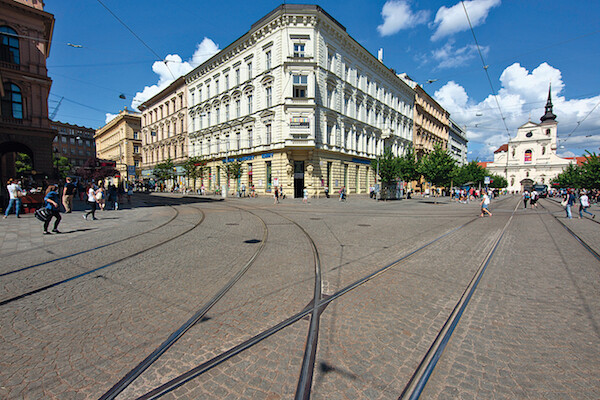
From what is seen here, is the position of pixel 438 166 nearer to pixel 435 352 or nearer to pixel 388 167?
pixel 388 167

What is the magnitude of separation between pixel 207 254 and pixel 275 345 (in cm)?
383

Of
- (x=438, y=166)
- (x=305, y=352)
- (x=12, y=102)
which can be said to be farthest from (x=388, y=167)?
(x=12, y=102)

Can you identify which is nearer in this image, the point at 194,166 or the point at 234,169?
the point at 234,169

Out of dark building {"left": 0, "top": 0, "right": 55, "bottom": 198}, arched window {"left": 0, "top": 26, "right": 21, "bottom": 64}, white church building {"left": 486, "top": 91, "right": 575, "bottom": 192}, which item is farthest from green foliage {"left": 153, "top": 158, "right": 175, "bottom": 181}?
white church building {"left": 486, "top": 91, "right": 575, "bottom": 192}

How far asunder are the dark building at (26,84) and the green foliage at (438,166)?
116 feet

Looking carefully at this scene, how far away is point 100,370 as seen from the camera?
2.27m

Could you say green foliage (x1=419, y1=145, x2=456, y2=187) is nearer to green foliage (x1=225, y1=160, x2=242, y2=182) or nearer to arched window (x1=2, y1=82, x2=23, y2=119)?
green foliage (x1=225, y1=160, x2=242, y2=182)

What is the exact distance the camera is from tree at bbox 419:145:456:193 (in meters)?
28.4

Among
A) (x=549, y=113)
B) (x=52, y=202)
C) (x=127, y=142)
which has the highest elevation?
(x=549, y=113)

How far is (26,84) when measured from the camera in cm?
2111

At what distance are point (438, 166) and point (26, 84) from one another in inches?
1490

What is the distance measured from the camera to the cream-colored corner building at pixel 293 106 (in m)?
27.4

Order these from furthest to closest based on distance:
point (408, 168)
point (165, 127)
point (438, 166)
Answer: point (165, 127) → point (408, 168) → point (438, 166)

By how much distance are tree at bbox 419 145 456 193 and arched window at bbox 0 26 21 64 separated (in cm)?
3793
